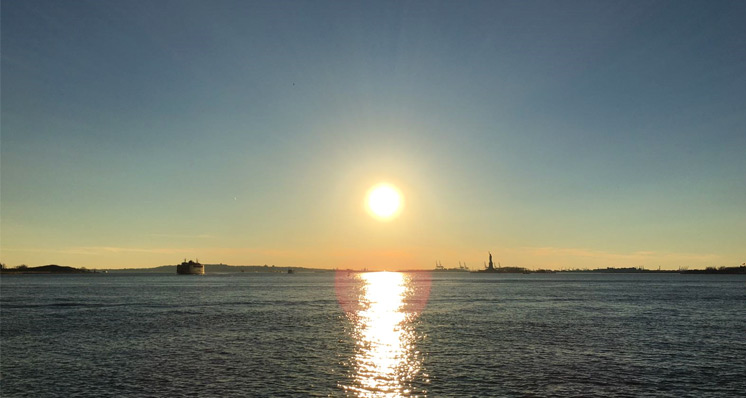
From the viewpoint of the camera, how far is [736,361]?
37625mm

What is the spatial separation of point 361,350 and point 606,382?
20702mm

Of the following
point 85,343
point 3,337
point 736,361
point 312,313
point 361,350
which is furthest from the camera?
point 312,313

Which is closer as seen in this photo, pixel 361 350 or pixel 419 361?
pixel 419 361

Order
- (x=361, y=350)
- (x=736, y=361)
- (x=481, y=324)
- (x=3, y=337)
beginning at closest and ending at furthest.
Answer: (x=736, y=361) < (x=361, y=350) < (x=3, y=337) < (x=481, y=324)

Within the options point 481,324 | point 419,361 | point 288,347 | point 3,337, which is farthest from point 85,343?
point 481,324

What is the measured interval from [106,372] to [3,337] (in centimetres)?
2547

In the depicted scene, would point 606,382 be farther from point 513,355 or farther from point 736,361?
point 736,361

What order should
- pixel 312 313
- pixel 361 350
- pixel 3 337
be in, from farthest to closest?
pixel 312 313 → pixel 3 337 → pixel 361 350

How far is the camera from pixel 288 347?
145 feet

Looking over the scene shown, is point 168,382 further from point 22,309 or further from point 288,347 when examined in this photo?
point 22,309

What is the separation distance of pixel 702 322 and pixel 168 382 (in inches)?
2630

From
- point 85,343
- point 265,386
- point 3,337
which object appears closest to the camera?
point 265,386

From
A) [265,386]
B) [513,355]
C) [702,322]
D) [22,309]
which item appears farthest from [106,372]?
[702,322]

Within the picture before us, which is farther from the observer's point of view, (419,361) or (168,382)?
(419,361)
